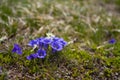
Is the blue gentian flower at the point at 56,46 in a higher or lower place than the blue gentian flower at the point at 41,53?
higher

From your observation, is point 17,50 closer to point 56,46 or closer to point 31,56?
point 31,56

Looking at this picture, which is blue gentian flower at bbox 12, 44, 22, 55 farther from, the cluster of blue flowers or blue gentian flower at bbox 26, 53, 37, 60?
blue gentian flower at bbox 26, 53, 37, 60

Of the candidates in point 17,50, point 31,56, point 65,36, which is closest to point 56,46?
point 31,56

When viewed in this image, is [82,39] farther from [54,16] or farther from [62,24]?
[54,16]

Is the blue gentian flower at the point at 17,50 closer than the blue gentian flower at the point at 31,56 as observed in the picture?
No

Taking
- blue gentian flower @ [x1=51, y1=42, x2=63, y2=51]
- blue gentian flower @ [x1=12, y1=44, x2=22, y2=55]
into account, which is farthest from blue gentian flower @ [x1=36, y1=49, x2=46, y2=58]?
blue gentian flower @ [x1=12, y1=44, x2=22, y2=55]

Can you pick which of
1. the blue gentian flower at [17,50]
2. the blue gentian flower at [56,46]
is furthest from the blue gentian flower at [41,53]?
the blue gentian flower at [17,50]

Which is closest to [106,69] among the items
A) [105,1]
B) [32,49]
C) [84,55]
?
[84,55]

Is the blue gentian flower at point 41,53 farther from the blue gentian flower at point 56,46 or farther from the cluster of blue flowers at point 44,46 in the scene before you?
the blue gentian flower at point 56,46
